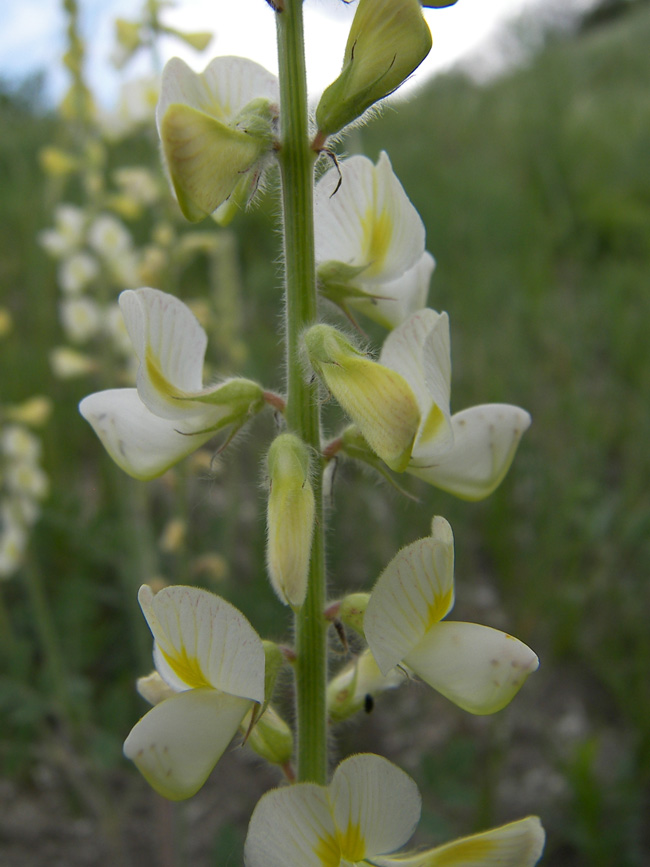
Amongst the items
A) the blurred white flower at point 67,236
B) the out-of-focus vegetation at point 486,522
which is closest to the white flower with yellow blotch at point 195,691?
the out-of-focus vegetation at point 486,522

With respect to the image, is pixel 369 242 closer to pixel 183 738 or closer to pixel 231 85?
pixel 231 85

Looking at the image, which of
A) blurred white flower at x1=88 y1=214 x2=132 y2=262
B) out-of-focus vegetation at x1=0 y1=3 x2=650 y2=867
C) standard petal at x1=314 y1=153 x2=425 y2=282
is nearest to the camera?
standard petal at x1=314 y1=153 x2=425 y2=282

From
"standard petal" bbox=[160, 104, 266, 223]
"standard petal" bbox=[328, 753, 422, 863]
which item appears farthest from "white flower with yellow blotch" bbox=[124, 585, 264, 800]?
"standard petal" bbox=[160, 104, 266, 223]

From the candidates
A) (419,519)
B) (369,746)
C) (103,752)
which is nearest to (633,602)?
(419,519)

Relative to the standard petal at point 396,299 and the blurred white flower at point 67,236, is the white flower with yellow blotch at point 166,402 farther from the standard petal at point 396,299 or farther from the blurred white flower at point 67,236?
the blurred white flower at point 67,236

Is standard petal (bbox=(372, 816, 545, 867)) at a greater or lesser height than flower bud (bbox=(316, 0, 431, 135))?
lesser

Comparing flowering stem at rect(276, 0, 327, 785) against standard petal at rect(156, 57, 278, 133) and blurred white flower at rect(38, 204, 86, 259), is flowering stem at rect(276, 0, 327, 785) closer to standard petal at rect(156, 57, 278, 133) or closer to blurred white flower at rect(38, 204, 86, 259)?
standard petal at rect(156, 57, 278, 133)
